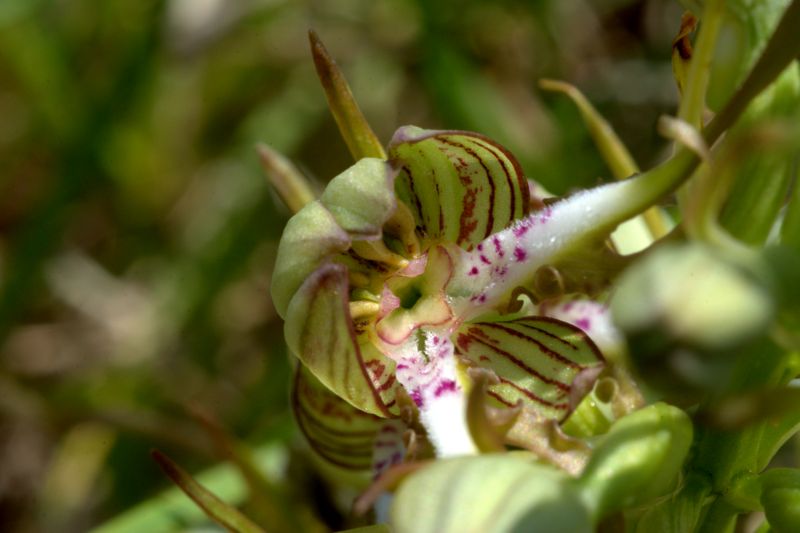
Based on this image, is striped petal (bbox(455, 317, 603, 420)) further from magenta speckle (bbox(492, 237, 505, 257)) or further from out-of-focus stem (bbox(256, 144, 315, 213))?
out-of-focus stem (bbox(256, 144, 315, 213))

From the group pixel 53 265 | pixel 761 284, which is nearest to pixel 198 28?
pixel 53 265

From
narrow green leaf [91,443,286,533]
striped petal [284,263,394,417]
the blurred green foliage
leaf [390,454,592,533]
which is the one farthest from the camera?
the blurred green foliage

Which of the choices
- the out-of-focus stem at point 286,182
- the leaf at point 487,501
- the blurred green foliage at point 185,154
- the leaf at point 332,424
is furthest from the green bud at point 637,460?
the blurred green foliage at point 185,154

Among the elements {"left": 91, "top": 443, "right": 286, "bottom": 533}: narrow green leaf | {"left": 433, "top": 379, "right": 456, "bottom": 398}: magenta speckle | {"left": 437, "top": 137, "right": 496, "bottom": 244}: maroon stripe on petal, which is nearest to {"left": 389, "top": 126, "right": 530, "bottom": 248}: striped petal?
{"left": 437, "top": 137, "right": 496, "bottom": 244}: maroon stripe on petal

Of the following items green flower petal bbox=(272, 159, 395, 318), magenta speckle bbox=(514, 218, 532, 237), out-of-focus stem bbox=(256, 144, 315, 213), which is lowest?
magenta speckle bbox=(514, 218, 532, 237)

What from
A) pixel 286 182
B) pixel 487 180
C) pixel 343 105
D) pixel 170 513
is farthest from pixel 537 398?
pixel 170 513
